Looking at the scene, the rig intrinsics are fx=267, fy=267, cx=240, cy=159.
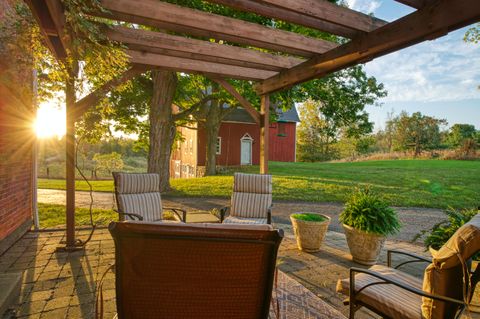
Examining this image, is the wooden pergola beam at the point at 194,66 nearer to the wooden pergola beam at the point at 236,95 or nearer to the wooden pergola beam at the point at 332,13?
the wooden pergola beam at the point at 236,95

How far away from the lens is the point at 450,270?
175cm

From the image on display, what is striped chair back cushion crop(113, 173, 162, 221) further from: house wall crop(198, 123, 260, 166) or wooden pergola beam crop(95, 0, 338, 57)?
house wall crop(198, 123, 260, 166)

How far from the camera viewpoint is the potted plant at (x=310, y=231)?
419 cm

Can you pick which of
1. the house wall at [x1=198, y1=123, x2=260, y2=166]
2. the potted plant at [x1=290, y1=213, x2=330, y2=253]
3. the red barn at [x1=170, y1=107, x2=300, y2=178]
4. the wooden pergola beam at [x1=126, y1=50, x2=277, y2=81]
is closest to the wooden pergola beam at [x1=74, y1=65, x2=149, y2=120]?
the wooden pergola beam at [x1=126, y1=50, x2=277, y2=81]

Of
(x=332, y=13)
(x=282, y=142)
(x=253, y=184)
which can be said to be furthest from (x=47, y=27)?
(x=282, y=142)

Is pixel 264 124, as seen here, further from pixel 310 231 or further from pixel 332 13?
pixel 332 13

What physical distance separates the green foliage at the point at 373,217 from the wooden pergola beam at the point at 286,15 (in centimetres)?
232

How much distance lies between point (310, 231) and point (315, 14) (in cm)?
303

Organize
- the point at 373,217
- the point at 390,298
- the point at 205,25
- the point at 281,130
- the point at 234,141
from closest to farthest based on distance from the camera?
the point at 390,298 → the point at 205,25 → the point at 373,217 → the point at 234,141 → the point at 281,130

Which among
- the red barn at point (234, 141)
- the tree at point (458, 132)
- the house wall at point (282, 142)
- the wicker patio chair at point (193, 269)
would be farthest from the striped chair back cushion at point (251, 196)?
the tree at point (458, 132)

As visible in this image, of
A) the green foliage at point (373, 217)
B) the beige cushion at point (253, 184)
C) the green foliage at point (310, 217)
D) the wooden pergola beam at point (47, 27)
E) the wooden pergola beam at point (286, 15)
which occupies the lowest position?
the green foliage at point (310, 217)

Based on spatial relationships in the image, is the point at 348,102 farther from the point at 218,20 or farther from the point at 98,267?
the point at 98,267

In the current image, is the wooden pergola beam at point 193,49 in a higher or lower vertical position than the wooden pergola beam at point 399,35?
higher

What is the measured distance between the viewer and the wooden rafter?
276 centimetres
